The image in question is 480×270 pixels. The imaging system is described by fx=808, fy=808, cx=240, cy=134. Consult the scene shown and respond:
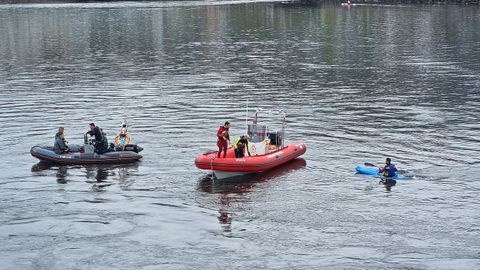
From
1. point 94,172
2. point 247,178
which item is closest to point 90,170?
point 94,172

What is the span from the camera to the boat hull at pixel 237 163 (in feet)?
163

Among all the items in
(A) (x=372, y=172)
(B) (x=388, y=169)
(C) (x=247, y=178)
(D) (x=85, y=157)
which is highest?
(D) (x=85, y=157)

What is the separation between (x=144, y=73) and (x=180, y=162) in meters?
49.8

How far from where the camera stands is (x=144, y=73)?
337 feet

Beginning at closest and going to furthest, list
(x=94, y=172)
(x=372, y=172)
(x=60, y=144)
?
1. (x=372, y=172)
2. (x=94, y=172)
3. (x=60, y=144)

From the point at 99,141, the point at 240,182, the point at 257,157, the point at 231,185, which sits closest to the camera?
the point at 231,185

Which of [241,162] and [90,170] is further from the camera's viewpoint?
[90,170]

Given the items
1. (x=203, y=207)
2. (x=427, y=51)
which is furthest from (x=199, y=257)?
(x=427, y=51)

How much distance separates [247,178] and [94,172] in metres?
10.00

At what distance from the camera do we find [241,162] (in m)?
50.0

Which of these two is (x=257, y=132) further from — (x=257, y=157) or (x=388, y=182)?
(x=388, y=182)

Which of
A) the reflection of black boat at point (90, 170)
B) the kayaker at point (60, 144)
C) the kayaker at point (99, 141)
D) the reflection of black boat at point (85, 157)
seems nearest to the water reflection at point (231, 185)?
the reflection of black boat at point (90, 170)

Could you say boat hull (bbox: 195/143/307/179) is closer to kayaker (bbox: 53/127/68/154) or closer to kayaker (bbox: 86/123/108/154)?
kayaker (bbox: 86/123/108/154)

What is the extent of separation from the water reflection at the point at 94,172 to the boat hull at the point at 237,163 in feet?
16.2
